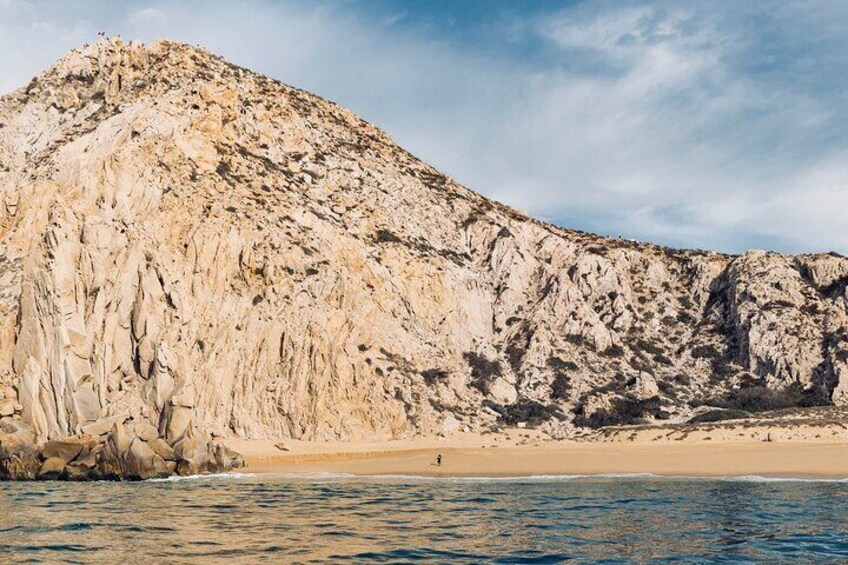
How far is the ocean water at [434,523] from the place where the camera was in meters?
15.5

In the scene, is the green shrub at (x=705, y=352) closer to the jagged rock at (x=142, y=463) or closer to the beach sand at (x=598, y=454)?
the beach sand at (x=598, y=454)

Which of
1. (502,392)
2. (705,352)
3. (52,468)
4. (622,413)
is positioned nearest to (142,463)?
(52,468)

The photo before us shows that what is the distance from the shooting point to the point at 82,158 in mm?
62438

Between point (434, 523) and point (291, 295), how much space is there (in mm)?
39995

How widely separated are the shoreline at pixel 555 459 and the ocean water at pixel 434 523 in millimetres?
5787

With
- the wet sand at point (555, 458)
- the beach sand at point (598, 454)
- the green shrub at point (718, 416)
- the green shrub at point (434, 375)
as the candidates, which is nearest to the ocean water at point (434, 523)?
the wet sand at point (555, 458)

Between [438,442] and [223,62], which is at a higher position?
[223,62]

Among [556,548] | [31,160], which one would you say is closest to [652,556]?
[556,548]

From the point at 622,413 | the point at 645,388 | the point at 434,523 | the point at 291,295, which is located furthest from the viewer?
the point at 645,388

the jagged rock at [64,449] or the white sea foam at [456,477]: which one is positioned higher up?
the jagged rock at [64,449]

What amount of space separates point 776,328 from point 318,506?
5956 centimetres

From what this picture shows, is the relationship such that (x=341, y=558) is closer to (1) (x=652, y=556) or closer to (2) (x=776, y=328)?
(1) (x=652, y=556)

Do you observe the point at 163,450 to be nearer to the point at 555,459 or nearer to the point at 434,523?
the point at 555,459

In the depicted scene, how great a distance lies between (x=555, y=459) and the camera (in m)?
44.8
